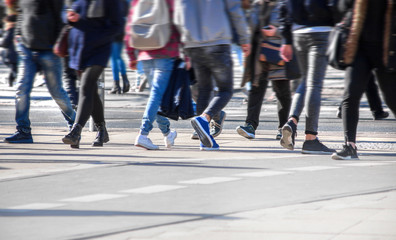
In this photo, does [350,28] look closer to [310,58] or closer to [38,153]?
[310,58]

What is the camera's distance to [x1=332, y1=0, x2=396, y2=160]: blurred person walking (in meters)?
7.18

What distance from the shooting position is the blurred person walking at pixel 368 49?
283 inches

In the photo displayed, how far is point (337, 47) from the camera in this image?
7.39 metres

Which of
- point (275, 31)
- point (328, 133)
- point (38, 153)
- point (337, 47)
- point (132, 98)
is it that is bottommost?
point (132, 98)

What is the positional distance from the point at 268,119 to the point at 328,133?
8.11 feet

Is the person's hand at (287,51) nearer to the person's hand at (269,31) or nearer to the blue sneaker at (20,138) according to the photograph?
the person's hand at (269,31)

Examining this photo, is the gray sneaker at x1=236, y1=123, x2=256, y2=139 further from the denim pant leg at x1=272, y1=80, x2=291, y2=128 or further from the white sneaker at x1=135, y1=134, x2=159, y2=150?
the white sneaker at x1=135, y1=134, x2=159, y2=150

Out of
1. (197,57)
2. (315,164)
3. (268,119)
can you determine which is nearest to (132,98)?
(268,119)

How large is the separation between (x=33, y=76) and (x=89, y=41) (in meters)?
1.26

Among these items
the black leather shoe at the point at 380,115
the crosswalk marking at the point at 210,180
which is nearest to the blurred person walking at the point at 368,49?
the crosswalk marking at the point at 210,180

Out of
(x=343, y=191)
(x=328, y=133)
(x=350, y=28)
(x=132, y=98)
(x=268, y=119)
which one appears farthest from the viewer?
(x=132, y=98)

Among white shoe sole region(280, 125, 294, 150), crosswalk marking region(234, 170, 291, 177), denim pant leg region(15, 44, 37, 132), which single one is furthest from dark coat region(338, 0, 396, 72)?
denim pant leg region(15, 44, 37, 132)

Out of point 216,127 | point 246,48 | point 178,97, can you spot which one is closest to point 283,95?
point 216,127

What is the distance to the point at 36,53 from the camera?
31.0 ft
